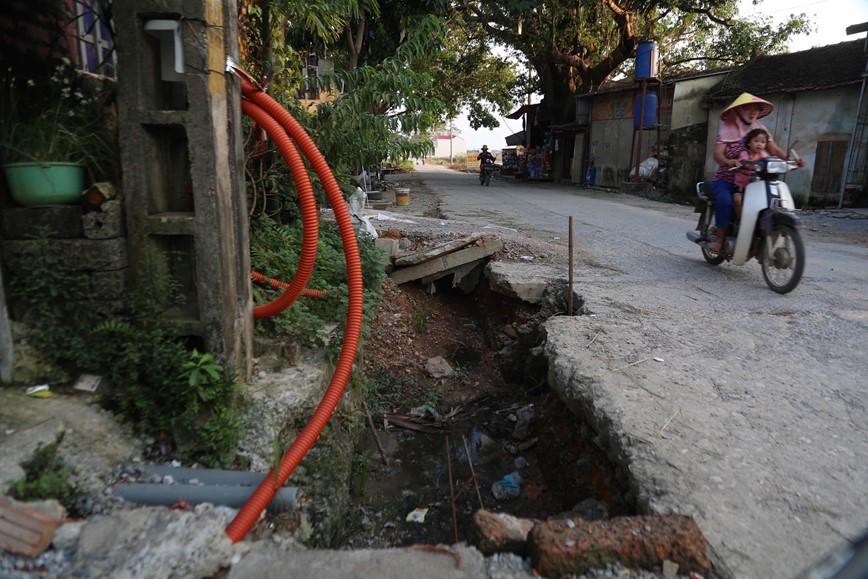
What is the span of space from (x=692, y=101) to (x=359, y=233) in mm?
15368

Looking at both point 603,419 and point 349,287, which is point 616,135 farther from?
point 349,287

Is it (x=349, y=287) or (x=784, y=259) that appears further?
(x=784, y=259)

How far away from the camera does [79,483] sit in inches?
87.7

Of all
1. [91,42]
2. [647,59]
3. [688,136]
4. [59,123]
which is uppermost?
[647,59]

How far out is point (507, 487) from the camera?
344 centimetres

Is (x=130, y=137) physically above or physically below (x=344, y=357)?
above

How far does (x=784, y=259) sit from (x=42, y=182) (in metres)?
5.20

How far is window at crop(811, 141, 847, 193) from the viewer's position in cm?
1338

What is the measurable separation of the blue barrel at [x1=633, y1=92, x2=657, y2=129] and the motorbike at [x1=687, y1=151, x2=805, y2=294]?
47.0ft

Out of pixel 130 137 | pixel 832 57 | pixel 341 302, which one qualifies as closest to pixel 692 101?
pixel 832 57

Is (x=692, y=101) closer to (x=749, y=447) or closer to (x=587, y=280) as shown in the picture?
(x=587, y=280)

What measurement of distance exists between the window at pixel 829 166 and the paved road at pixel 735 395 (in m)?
9.47

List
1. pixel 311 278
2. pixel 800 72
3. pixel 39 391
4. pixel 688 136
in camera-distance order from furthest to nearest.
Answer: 1. pixel 688 136
2. pixel 800 72
3. pixel 311 278
4. pixel 39 391

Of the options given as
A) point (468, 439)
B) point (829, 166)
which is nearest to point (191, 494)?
point (468, 439)
